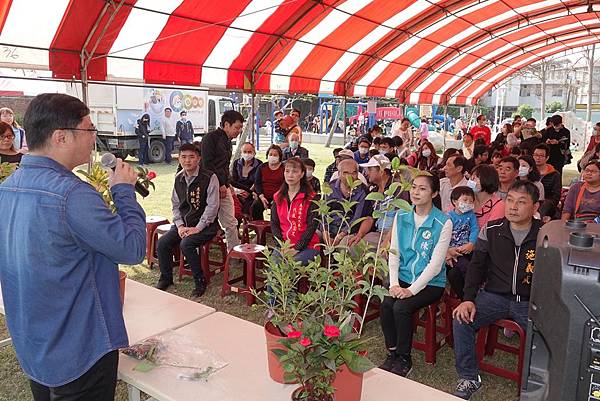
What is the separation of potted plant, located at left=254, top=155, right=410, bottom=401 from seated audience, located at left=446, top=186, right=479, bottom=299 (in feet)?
6.22

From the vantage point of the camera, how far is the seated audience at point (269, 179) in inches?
211

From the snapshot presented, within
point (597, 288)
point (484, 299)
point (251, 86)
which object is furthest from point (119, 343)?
point (251, 86)

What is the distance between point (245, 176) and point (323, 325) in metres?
4.68

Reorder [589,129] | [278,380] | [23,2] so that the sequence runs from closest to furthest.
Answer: [278,380]
[23,2]
[589,129]

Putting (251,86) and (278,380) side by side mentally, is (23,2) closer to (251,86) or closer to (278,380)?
(251,86)

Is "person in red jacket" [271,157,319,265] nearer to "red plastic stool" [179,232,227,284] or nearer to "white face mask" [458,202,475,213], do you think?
"red plastic stool" [179,232,227,284]

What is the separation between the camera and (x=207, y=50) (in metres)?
6.91

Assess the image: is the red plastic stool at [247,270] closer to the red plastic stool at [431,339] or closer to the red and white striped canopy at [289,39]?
the red plastic stool at [431,339]

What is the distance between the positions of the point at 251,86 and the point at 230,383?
7.08 metres

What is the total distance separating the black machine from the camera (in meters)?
0.71

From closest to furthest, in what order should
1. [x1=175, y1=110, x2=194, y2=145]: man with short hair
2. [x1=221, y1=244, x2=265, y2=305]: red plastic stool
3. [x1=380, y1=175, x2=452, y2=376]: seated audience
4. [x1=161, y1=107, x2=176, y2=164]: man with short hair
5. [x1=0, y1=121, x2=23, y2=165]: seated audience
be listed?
[x1=380, y1=175, x2=452, y2=376]: seated audience
[x1=221, y1=244, x2=265, y2=305]: red plastic stool
[x1=0, y1=121, x2=23, y2=165]: seated audience
[x1=161, y1=107, x2=176, y2=164]: man with short hair
[x1=175, y1=110, x2=194, y2=145]: man with short hair

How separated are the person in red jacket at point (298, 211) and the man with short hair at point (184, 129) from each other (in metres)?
11.1

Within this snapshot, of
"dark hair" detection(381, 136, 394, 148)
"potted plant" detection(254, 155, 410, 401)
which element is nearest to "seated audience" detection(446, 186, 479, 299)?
"potted plant" detection(254, 155, 410, 401)

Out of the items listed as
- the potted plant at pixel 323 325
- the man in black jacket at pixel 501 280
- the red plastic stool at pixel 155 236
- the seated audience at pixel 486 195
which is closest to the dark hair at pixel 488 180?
the seated audience at pixel 486 195
